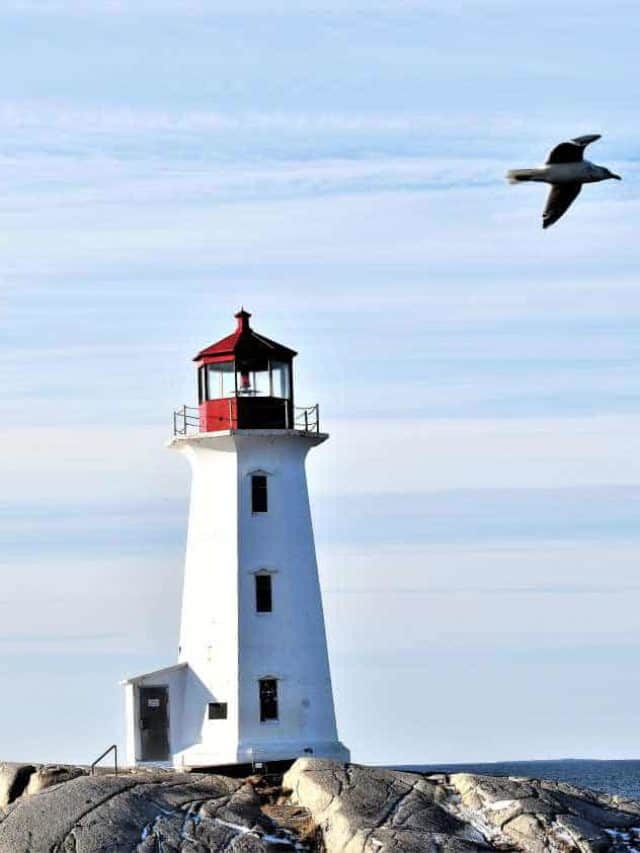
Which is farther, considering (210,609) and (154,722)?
(154,722)

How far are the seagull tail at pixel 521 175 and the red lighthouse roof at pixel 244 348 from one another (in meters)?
17.9

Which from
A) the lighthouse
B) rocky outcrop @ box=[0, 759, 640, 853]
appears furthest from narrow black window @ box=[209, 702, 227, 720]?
rocky outcrop @ box=[0, 759, 640, 853]

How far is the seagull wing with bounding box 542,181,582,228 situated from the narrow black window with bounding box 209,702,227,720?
17744 millimetres

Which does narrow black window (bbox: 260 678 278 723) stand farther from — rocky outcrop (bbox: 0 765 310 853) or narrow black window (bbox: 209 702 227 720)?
rocky outcrop (bbox: 0 765 310 853)

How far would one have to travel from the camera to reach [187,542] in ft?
138

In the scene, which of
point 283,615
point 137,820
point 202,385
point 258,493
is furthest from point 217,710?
point 137,820

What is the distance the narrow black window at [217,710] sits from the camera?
4038 cm

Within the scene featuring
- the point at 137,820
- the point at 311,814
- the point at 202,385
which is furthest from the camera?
the point at 202,385

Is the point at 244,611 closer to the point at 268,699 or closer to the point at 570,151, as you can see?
the point at 268,699

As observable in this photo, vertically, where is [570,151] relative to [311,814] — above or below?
above

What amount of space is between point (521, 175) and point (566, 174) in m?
1.40

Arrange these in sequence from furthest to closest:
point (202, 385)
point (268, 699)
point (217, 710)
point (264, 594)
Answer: point (202, 385)
point (264, 594)
point (217, 710)
point (268, 699)

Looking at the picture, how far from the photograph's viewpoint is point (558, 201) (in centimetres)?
2547

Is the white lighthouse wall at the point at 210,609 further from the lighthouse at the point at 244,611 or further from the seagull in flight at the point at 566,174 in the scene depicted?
the seagull in flight at the point at 566,174
